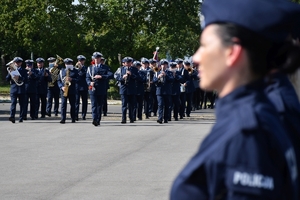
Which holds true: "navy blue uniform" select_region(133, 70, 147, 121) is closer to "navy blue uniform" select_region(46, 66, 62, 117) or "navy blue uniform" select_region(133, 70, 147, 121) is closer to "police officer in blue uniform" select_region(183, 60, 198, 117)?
"police officer in blue uniform" select_region(183, 60, 198, 117)

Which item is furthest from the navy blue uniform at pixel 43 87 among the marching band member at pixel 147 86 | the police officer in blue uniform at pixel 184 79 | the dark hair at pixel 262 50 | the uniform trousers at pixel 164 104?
the dark hair at pixel 262 50

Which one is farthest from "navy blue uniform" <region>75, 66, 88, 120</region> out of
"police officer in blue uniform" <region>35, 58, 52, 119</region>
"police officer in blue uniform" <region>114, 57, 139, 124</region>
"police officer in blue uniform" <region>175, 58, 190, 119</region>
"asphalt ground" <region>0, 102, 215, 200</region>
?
"asphalt ground" <region>0, 102, 215, 200</region>

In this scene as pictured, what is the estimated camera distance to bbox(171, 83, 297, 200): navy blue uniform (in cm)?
220

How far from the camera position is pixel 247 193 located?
7.25ft

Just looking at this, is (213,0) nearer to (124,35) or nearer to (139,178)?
(139,178)

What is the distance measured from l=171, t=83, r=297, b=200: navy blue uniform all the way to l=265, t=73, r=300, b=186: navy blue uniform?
13 cm

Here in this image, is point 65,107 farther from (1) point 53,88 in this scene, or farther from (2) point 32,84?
(1) point 53,88

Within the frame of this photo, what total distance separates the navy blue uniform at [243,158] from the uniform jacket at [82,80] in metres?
22.5

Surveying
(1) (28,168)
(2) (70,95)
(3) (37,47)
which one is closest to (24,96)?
(2) (70,95)

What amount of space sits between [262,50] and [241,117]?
0.24 metres

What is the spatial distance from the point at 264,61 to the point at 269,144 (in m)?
0.29

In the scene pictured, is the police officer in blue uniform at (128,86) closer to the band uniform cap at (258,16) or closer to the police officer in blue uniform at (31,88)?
the police officer in blue uniform at (31,88)

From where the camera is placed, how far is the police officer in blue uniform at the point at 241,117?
87.0 inches

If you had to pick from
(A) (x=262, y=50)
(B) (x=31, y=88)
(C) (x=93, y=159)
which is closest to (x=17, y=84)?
(B) (x=31, y=88)
